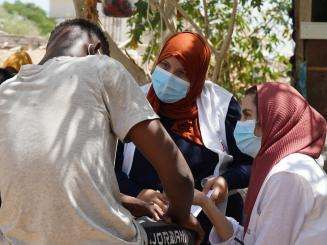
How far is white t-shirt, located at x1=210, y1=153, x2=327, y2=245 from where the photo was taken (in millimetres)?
2367

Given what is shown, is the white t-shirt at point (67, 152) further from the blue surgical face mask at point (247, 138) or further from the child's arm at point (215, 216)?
the blue surgical face mask at point (247, 138)

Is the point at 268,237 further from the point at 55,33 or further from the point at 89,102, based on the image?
the point at 55,33

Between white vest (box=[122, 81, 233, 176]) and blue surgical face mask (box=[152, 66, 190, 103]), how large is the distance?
4.6 inches

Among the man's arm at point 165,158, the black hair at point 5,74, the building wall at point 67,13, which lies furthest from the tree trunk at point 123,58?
the building wall at point 67,13

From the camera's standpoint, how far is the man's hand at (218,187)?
A: 2812 millimetres

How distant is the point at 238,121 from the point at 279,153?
439 mm

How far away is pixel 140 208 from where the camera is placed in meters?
2.32

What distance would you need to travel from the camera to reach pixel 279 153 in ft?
8.37

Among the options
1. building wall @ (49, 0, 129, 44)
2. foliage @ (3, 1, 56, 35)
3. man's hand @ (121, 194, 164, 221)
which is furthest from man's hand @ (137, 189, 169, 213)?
foliage @ (3, 1, 56, 35)

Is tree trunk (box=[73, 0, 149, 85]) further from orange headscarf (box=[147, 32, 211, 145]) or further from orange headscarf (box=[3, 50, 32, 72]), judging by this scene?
orange headscarf (box=[147, 32, 211, 145])

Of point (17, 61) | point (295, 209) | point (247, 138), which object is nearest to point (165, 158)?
point (295, 209)

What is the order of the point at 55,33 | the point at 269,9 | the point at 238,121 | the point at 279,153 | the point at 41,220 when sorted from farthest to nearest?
the point at 269,9 → the point at 238,121 → the point at 279,153 → the point at 55,33 → the point at 41,220

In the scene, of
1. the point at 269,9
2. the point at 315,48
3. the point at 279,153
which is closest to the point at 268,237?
the point at 279,153

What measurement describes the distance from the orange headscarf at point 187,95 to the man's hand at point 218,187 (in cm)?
23
